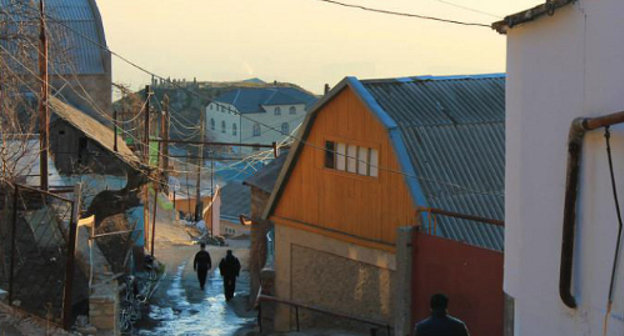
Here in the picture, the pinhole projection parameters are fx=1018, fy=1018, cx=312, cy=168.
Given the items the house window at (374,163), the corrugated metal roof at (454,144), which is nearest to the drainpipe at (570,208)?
the corrugated metal roof at (454,144)

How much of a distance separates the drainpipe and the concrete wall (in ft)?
29.0

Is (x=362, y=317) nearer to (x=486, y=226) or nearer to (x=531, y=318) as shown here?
(x=486, y=226)

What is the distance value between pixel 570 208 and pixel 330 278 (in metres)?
11.5

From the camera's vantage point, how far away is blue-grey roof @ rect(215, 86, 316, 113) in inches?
3560

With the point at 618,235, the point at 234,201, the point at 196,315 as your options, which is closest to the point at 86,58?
the point at 196,315

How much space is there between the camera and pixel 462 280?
1398 centimetres

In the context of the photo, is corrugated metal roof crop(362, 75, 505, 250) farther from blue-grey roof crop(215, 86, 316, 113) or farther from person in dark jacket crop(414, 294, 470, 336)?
blue-grey roof crop(215, 86, 316, 113)

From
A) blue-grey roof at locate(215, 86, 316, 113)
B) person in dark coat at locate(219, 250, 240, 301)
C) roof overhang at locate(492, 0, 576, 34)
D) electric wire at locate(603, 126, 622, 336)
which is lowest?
person in dark coat at locate(219, 250, 240, 301)

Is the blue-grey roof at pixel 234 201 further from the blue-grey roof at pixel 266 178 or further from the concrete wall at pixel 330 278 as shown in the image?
the concrete wall at pixel 330 278

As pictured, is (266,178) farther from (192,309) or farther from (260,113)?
(260,113)

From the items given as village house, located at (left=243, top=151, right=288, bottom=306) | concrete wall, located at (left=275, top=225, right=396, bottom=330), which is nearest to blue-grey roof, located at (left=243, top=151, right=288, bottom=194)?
village house, located at (left=243, top=151, right=288, bottom=306)

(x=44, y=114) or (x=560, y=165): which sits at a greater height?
(x=44, y=114)

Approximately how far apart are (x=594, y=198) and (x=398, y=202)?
918cm

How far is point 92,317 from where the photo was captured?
15758 millimetres
